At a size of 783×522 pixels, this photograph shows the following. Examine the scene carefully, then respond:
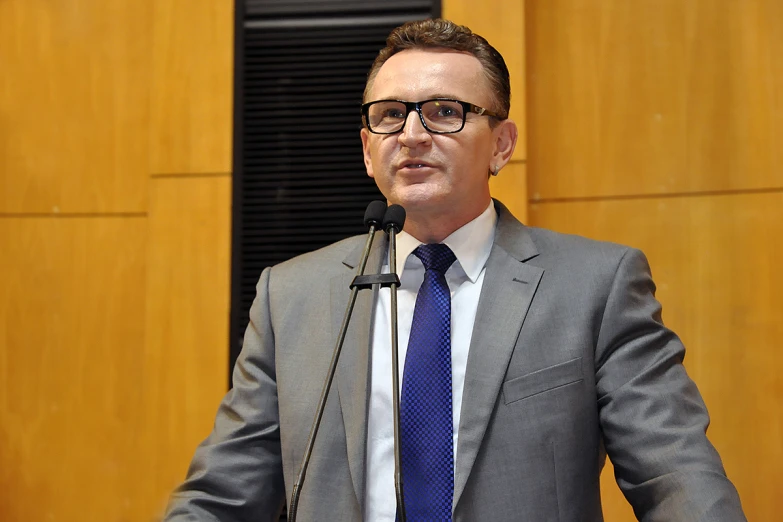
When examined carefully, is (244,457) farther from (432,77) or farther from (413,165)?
(432,77)

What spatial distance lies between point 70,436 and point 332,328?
1675 mm

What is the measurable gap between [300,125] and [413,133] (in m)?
1.33

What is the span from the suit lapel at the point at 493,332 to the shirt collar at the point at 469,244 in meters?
0.04

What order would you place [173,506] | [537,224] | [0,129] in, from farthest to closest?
1. [0,129]
2. [537,224]
3. [173,506]

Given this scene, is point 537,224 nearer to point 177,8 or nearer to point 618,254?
point 618,254

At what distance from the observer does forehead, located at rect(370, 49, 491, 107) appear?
1.87 metres

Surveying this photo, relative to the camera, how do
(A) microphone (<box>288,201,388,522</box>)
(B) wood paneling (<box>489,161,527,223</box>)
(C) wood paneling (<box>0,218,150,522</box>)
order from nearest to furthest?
(A) microphone (<box>288,201,388,522</box>) → (B) wood paneling (<box>489,161,527,223</box>) → (C) wood paneling (<box>0,218,150,522</box>)

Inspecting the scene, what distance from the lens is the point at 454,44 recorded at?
1.93 metres

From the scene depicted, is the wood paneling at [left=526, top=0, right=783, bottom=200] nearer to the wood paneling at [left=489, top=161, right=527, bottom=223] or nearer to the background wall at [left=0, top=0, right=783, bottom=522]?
the background wall at [left=0, top=0, right=783, bottom=522]

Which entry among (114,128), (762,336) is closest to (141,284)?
(114,128)

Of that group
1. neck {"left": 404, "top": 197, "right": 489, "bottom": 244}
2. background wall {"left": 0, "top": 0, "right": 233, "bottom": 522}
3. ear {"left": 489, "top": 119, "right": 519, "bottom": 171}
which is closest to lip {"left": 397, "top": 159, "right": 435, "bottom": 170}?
neck {"left": 404, "top": 197, "right": 489, "bottom": 244}

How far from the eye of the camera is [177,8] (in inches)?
121

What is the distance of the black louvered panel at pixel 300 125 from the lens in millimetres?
3021

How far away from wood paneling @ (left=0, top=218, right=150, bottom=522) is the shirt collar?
148 centimetres
